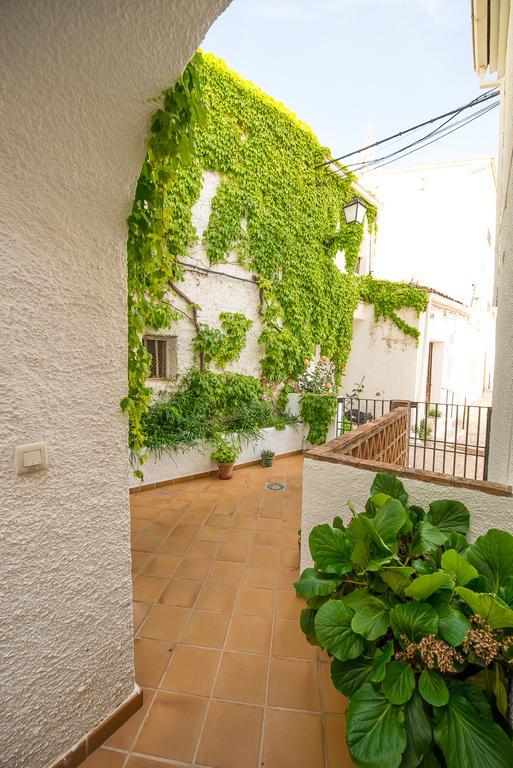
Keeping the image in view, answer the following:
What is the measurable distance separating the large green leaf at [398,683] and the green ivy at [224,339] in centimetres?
453

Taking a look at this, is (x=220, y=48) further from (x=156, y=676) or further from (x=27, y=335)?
(x=156, y=676)

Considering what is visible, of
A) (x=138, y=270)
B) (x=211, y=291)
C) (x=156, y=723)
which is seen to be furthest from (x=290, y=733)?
(x=211, y=291)

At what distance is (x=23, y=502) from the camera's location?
1.16m

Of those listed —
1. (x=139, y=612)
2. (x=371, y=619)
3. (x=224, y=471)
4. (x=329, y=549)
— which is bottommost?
(x=139, y=612)

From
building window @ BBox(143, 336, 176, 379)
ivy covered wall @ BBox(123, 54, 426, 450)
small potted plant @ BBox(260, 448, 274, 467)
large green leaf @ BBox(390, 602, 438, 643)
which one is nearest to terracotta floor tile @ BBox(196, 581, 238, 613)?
large green leaf @ BBox(390, 602, 438, 643)

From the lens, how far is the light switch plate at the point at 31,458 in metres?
1.13

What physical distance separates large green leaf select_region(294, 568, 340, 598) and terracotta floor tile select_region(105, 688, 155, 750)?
999 mm

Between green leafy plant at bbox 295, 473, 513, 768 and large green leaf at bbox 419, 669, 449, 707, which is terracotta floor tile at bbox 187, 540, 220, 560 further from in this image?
large green leaf at bbox 419, 669, 449, 707

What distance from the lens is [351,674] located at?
47.5 inches

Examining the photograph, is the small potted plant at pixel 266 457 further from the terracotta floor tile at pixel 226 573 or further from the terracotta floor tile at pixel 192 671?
the terracotta floor tile at pixel 192 671

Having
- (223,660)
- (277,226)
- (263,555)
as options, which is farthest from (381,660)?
(277,226)

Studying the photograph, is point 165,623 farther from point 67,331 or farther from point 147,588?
point 67,331

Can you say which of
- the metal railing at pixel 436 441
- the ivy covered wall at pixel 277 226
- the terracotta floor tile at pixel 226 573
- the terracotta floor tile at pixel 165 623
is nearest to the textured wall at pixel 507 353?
the metal railing at pixel 436 441

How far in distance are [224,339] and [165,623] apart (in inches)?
159
